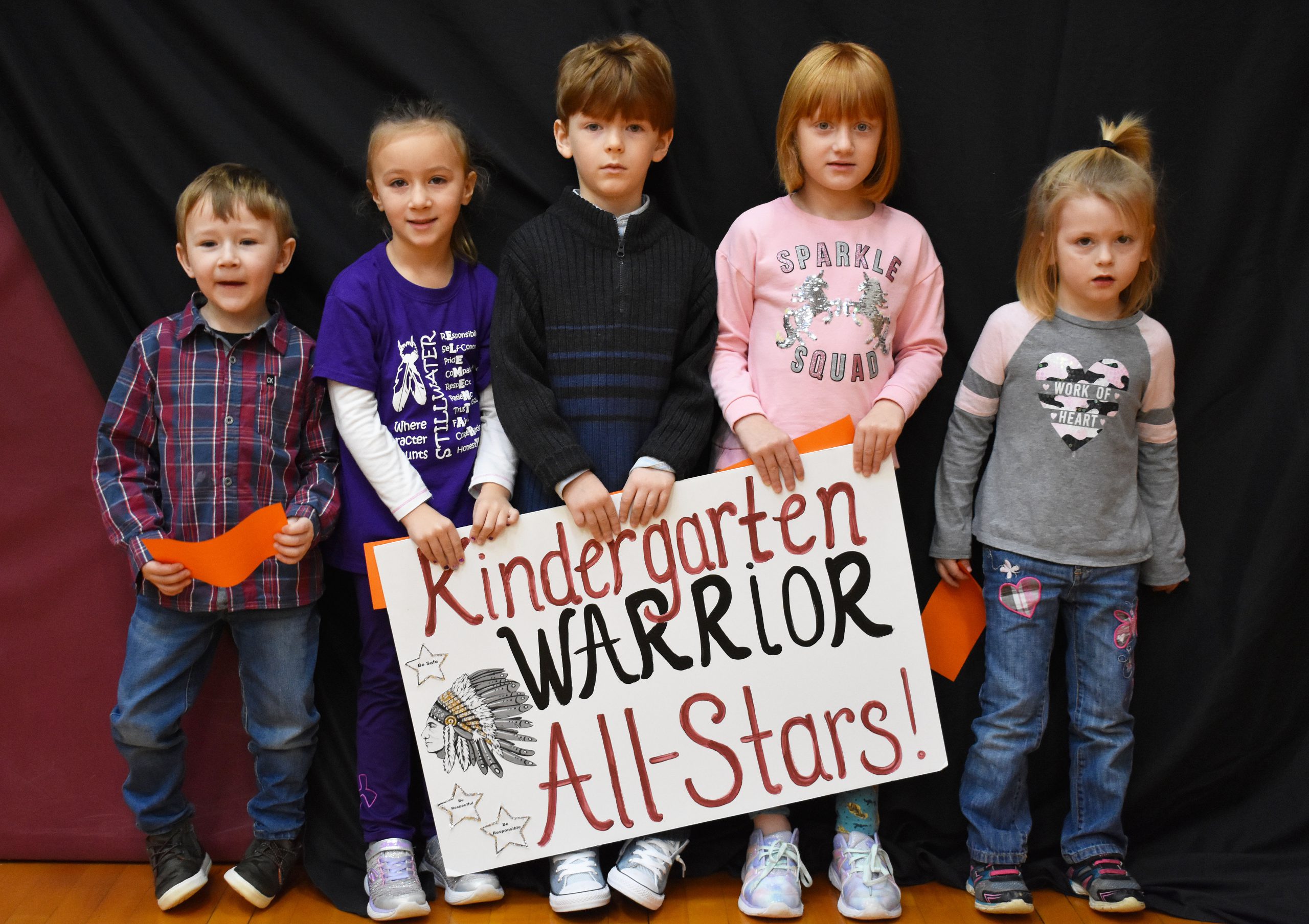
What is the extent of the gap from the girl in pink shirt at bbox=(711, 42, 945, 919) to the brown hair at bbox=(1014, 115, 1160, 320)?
0.17 meters

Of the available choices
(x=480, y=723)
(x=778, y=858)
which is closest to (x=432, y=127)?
(x=480, y=723)

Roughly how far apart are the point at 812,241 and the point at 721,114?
317mm

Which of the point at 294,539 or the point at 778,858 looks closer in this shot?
the point at 294,539

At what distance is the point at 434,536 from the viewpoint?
5.53 feet

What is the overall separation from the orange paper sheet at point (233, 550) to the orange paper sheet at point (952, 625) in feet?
3.89

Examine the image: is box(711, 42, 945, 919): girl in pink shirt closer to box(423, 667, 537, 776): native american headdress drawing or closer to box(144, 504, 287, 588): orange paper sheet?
box(423, 667, 537, 776): native american headdress drawing

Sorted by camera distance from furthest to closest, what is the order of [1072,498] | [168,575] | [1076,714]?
[1076,714]
[1072,498]
[168,575]

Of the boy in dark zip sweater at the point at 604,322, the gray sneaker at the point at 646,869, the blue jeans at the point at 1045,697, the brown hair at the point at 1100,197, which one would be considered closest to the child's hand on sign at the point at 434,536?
the boy in dark zip sweater at the point at 604,322

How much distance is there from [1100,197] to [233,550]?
1566mm

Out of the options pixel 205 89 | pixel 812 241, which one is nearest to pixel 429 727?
pixel 812 241

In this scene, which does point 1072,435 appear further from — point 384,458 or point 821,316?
point 384,458

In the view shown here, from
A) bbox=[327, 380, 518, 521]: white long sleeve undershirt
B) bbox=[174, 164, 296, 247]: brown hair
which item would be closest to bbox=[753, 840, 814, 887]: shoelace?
bbox=[327, 380, 518, 521]: white long sleeve undershirt

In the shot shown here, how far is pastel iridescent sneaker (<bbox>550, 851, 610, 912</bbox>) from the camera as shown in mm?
1736

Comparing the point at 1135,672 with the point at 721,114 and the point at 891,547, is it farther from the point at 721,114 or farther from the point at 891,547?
the point at 721,114
